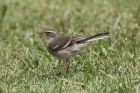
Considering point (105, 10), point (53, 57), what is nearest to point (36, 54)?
point (53, 57)

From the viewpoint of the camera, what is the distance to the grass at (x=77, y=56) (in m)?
8.31

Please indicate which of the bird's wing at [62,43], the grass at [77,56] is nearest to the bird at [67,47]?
the bird's wing at [62,43]

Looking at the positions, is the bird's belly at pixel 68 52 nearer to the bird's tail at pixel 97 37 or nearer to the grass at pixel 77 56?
the bird's tail at pixel 97 37

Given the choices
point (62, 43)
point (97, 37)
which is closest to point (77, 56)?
point (62, 43)

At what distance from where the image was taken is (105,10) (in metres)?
13.4

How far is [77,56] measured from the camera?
1002cm

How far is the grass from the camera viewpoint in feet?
27.3

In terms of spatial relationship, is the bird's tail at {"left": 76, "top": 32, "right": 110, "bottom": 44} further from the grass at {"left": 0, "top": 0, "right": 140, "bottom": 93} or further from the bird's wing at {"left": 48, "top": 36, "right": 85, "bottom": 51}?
the grass at {"left": 0, "top": 0, "right": 140, "bottom": 93}

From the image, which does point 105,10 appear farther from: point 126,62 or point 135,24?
point 126,62

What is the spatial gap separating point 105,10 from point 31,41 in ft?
8.89

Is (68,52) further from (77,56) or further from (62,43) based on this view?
(77,56)

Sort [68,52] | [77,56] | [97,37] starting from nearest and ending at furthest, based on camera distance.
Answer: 1. [97,37]
2. [68,52]
3. [77,56]

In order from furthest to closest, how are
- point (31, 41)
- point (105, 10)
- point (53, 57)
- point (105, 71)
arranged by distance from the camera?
point (105, 10) < point (31, 41) < point (53, 57) < point (105, 71)

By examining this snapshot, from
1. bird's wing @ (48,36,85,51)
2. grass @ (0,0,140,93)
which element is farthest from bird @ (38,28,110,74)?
grass @ (0,0,140,93)
